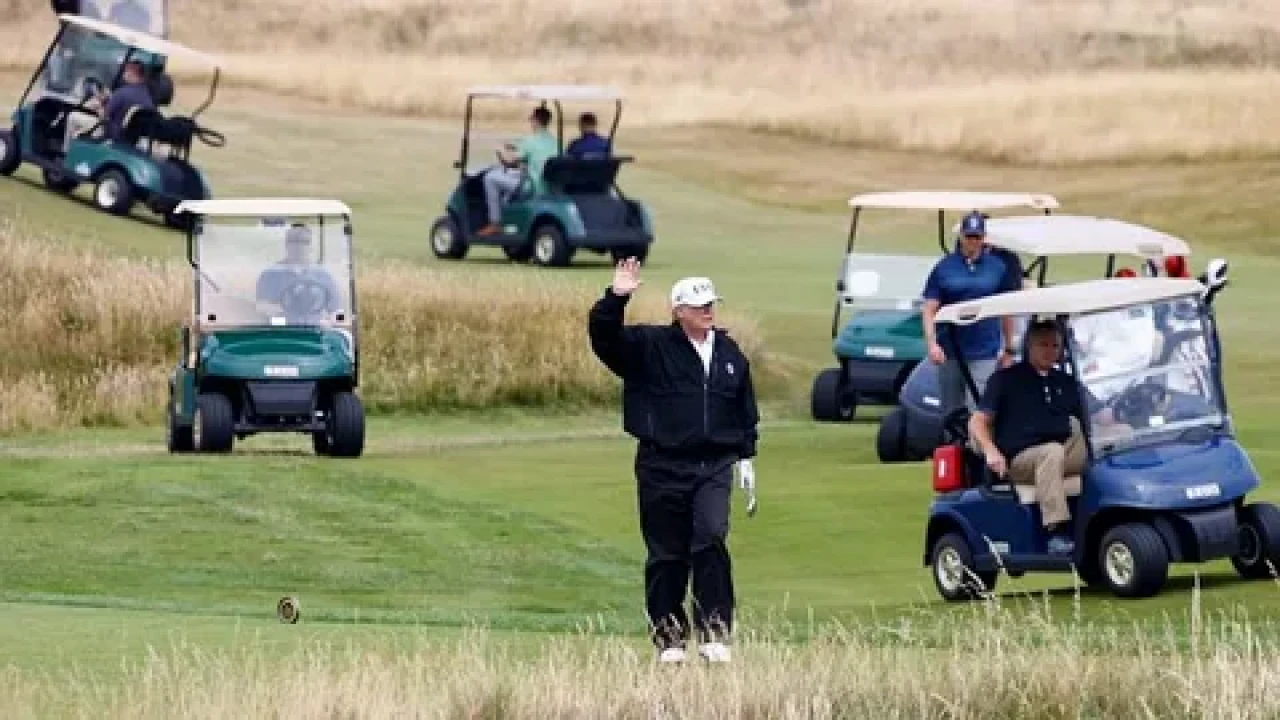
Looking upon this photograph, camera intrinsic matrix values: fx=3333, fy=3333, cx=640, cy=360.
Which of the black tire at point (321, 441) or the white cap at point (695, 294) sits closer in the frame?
the white cap at point (695, 294)

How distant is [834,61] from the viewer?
249 feet

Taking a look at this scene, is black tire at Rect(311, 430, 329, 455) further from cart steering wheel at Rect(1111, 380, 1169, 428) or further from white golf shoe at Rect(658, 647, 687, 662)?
white golf shoe at Rect(658, 647, 687, 662)

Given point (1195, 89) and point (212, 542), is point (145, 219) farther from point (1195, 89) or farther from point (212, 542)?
point (1195, 89)

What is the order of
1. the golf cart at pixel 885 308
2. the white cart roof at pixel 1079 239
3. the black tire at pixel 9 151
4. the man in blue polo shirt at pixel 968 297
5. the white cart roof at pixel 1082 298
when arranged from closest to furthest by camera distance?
the white cart roof at pixel 1082 298 < the white cart roof at pixel 1079 239 < the man in blue polo shirt at pixel 968 297 < the golf cart at pixel 885 308 < the black tire at pixel 9 151

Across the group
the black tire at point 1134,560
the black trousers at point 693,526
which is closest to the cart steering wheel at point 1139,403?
the black tire at point 1134,560

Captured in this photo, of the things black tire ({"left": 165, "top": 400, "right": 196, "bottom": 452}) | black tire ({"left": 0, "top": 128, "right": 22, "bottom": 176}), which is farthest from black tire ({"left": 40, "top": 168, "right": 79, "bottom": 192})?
black tire ({"left": 165, "top": 400, "right": 196, "bottom": 452})

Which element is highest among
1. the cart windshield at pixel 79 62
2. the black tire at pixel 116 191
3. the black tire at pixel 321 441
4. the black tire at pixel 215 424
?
the cart windshield at pixel 79 62

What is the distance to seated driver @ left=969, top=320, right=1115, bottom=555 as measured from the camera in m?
15.2

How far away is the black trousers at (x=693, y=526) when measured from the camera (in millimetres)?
12266

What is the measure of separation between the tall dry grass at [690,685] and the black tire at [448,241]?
25218 millimetres

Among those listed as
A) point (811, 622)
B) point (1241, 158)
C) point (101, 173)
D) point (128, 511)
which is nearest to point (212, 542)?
point (128, 511)

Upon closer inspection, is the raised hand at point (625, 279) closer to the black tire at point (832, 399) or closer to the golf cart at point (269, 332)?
the golf cart at point (269, 332)

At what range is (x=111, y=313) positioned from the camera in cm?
2689

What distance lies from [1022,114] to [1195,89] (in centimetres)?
391
